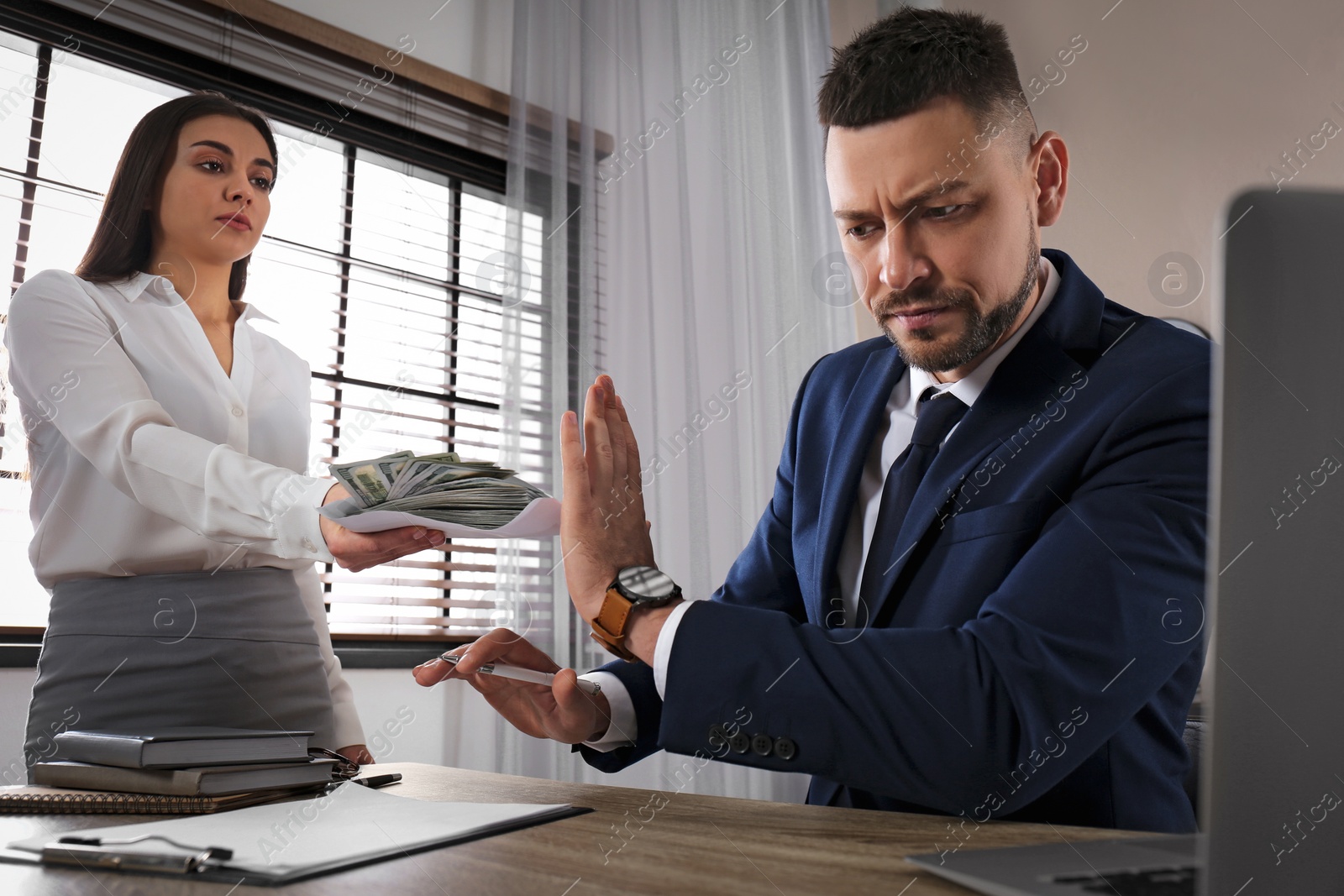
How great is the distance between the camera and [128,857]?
0.61m

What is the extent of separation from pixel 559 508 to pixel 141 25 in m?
1.74

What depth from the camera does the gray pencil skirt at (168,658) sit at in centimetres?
144

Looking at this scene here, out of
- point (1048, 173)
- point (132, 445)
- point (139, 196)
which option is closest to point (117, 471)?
point (132, 445)

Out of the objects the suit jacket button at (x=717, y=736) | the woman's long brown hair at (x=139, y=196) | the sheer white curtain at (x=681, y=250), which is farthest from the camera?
the sheer white curtain at (x=681, y=250)

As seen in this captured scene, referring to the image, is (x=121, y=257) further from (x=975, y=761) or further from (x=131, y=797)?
(x=975, y=761)

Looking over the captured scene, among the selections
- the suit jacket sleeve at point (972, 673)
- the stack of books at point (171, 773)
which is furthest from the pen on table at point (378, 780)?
the suit jacket sleeve at point (972, 673)

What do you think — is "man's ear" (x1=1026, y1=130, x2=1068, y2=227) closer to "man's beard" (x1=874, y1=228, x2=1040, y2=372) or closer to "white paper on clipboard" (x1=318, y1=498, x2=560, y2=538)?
"man's beard" (x1=874, y1=228, x2=1040, y2=372)

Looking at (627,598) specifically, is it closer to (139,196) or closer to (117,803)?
(117,803)

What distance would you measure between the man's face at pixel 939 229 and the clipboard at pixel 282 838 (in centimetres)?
72

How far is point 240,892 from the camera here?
1.79 ft

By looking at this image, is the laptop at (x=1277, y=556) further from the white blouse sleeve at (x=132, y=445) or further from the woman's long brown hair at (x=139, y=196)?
the woman's long brown hair at (x=139, y=196)

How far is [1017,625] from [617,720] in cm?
45

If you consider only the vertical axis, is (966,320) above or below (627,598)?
above

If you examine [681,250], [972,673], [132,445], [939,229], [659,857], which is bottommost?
[659,857]
